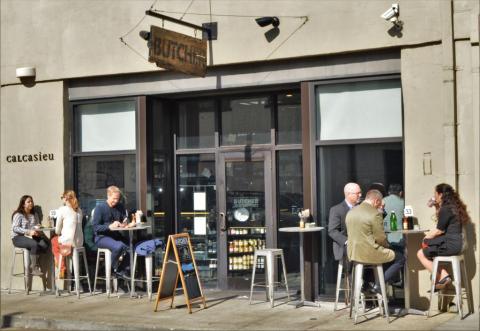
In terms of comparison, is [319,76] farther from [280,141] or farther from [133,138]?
[133,138]

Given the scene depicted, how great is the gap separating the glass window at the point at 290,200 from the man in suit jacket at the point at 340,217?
1.50 meters

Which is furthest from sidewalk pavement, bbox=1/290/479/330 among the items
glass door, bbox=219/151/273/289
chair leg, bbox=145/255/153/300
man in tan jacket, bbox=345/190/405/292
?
man in tan jacket, bbox=345/190/405/292

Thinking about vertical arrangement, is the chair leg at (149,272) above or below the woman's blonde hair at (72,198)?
below

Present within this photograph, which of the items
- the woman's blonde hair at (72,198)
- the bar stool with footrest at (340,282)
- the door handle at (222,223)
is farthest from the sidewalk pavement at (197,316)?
the woman's blonde hair at (72,198)

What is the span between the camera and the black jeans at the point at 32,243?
44.8ft

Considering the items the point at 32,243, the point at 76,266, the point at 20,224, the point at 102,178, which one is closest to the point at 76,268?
the point at 76,266

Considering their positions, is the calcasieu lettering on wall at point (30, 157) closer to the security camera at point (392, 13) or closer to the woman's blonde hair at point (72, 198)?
the woman's blonde hair at point (72, 198)

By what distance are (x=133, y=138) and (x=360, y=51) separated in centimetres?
422

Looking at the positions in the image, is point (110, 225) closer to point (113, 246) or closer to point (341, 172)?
point (113, 246)

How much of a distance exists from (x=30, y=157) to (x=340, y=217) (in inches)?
231

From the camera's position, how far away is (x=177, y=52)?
11.8m

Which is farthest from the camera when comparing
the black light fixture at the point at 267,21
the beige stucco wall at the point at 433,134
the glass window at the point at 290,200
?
the glass window at the point at 290,200

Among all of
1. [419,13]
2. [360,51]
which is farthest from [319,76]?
[419,13]

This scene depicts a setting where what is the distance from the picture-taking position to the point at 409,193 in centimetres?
1127
